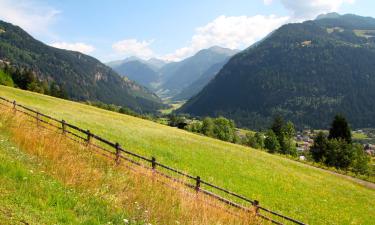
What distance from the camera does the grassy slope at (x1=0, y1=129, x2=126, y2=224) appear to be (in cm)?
1013

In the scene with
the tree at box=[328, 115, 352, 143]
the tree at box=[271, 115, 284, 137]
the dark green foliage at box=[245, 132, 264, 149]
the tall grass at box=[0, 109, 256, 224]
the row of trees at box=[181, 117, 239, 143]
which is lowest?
the dark green foliage at box=[245, 132, 264, 149]

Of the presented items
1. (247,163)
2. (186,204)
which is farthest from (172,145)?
(186,204)

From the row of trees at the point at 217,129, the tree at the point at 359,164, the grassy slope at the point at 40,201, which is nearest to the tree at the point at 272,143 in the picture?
the tree at the point at 359,164

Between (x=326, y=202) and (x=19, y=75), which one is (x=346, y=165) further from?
(x=19, y=75)

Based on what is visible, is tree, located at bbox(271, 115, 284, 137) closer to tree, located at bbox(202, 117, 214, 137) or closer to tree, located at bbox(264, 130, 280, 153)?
tree, located at bbox(264, 130, 280, 153)

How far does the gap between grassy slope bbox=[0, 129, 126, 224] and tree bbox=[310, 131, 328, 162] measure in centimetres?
10271

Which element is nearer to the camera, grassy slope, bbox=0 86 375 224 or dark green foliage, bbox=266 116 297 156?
grassy slope, bbox=0 86 375 224

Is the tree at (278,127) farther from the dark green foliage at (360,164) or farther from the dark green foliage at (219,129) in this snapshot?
the dark green foliage at (360,164)

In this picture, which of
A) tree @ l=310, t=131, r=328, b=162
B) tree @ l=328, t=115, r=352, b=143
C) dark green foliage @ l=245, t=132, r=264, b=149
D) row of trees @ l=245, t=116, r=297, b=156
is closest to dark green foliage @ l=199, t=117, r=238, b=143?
dark green foliage @ l=245, t=132, r=264, b=149

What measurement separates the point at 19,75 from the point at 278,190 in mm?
147317

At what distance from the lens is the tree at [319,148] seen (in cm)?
10826

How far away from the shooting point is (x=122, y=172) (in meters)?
18.5

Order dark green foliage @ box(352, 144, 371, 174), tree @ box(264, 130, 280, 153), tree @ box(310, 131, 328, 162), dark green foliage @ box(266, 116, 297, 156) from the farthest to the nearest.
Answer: dark green foliage @ box(266, 116, 297, 156)
tree @ box(264, 130, 280, 153)
tree @ box(310, 131, 328, 162)
dark green foliage @ box(352, 144, 371, 174)

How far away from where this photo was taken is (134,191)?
50.5 ft
